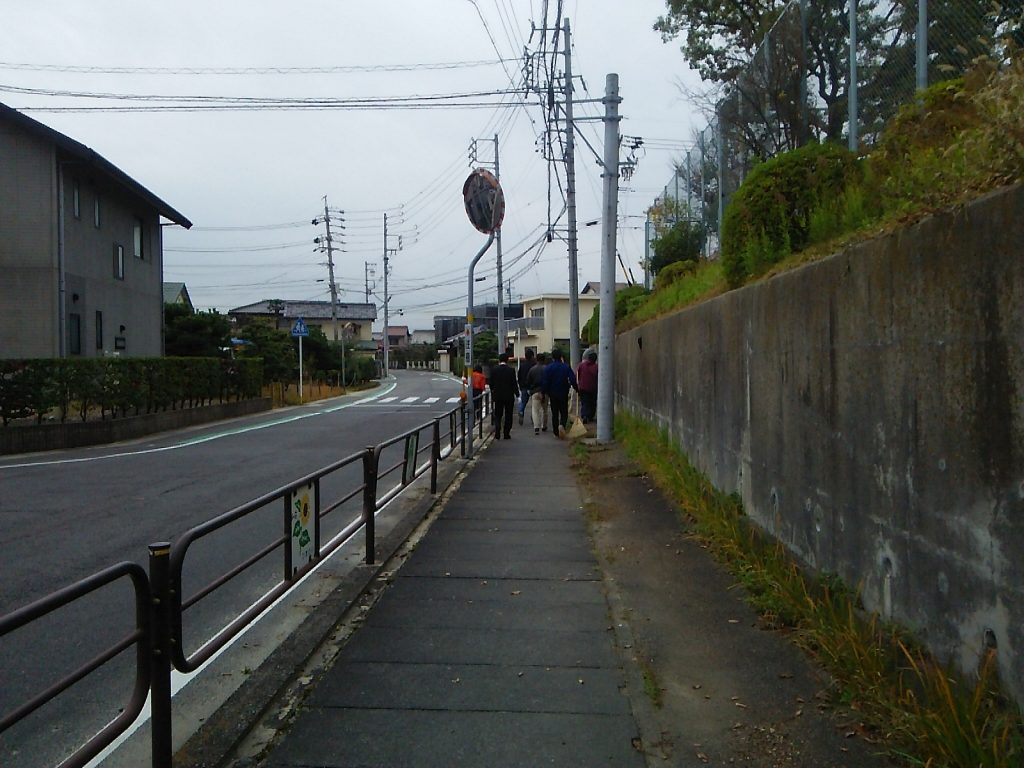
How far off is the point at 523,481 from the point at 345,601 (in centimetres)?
672

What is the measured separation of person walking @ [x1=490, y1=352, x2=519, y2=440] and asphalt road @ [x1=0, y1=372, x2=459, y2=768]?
8.05 ft

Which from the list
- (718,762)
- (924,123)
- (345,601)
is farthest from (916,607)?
(345,601)

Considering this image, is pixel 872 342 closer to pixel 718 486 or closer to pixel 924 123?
pixel 924 123

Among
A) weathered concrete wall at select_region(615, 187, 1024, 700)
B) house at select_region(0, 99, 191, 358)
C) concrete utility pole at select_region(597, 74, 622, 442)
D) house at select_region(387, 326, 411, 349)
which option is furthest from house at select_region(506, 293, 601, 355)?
weathered concrete wall at select_region(615, 187, 1024, 700)

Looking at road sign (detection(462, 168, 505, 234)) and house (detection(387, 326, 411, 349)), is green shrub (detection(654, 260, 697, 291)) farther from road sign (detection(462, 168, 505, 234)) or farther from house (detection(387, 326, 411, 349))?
house (detection(387, 326, 411, 349))

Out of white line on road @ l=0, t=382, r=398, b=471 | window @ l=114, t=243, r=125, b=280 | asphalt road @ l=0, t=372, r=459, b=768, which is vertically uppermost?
window @ l=114, t=243, r=125, b=280

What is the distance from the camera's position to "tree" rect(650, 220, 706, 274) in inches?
717

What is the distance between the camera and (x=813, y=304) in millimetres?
5863

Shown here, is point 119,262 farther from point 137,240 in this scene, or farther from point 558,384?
point 558,384

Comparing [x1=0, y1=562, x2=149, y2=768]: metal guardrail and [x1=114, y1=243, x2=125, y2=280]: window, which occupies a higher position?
[x1=114, y1=243, x2=125, y2=280]: window

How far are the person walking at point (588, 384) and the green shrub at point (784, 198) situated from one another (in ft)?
37.1

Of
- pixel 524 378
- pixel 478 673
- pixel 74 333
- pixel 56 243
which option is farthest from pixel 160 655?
pixel 74 333

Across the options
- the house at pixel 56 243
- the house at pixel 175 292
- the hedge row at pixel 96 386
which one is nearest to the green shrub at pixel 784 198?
the hedge row at pixel 96 386

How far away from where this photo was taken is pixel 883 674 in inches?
170
